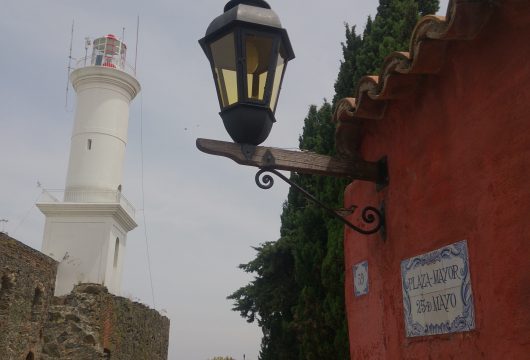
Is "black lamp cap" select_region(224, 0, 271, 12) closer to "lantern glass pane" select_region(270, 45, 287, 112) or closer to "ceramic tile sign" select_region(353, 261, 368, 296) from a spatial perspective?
"lantern glass pane" select_region(270, 45, 287, 112)

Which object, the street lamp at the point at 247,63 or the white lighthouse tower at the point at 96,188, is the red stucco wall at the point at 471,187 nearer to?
the street lamp at the point at 247,63

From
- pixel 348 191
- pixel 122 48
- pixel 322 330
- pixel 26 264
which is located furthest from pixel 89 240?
pixel 348 191

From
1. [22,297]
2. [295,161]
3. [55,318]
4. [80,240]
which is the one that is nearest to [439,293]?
[295,161]

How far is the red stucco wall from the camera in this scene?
2.43 metres

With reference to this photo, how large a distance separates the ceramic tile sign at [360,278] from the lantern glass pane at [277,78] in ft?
4.97

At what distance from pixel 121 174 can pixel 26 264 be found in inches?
366

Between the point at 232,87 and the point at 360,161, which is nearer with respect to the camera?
the point at 232,87

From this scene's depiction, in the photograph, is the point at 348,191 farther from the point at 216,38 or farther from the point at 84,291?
the point at 84,291

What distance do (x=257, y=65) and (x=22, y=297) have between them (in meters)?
12.0

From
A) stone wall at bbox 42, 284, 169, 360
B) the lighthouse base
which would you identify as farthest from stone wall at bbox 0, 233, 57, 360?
the lighthouse base

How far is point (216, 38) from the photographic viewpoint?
10.5 ft

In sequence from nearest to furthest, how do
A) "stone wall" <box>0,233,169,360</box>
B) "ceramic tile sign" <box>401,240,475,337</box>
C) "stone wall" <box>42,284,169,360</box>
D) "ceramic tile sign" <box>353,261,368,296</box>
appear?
1. "ceramic tile sign" <box>401,240,475,337</box>
2. "ceramic tile sign" <box>353,261,368,296</box>
3. "stone wall" <box>0,233,169,360</box>
4. "stone wall" <box>42,284,169,360</box>

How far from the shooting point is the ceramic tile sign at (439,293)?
2.74 meters

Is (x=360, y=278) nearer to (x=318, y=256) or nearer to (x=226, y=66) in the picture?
(x=226, y=66)
